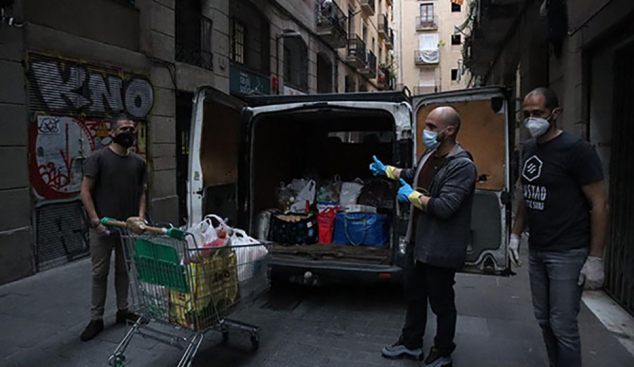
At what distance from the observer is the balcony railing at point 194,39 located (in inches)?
385

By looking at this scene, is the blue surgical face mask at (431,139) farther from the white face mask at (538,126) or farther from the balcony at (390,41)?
the balcony at (390,41)

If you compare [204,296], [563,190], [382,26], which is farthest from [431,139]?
[382,26]

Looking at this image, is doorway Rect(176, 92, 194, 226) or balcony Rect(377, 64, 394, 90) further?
balcony Rect(377, 64, 394, 90)

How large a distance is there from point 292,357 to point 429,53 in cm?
3713

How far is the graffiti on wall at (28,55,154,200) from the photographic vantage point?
6129mm

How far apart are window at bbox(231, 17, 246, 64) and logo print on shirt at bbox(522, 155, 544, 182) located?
10.1 metres

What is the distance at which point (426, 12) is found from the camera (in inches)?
1500

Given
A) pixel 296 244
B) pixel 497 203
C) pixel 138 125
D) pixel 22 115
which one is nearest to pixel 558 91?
pixel 497 203

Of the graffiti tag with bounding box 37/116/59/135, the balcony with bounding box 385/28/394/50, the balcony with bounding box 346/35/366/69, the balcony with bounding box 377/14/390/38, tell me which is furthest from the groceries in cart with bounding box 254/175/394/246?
the balcony with bounding box 385/28/394/50

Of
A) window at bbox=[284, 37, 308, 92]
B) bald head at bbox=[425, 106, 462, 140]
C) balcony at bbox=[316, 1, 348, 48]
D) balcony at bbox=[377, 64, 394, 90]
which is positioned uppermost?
balcony at bbox=[377, 64, 394, 90]

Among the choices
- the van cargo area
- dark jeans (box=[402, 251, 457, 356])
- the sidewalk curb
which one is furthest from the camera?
the van cargo area

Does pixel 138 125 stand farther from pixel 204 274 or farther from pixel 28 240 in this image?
pixel 204 274

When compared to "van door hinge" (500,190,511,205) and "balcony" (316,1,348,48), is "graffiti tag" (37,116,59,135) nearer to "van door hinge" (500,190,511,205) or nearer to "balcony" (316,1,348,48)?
"van door hinge" (500,190,511,205)

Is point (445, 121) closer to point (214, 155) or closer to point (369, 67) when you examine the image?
point (214, 155)
